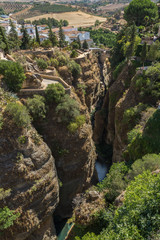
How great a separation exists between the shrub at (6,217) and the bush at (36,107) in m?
9.94

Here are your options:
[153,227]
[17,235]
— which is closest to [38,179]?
[17,235]

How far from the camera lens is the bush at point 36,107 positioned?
20.0 m

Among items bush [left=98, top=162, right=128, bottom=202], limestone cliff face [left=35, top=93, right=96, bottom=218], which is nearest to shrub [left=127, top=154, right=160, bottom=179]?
bush [left=98, top=162, right=128, bottom=202]

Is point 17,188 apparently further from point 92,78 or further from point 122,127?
point 92,78

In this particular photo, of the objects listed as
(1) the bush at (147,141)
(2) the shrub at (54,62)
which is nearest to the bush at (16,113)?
(1) the bush at (147,141)

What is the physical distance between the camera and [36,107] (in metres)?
20.1

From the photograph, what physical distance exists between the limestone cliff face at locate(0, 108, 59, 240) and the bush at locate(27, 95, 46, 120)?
8.31 ft

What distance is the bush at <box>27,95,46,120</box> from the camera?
20.0 metres

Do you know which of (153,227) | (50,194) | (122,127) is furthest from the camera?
(122,127)

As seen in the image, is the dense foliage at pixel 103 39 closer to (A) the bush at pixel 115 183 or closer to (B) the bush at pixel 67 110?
(B) the bush at pixel 67 110

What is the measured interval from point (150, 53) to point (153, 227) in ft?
85.9

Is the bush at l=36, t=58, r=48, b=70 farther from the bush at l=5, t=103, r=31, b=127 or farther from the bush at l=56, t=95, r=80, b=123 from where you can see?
the bush at l=5, t=103, r=31, b=127

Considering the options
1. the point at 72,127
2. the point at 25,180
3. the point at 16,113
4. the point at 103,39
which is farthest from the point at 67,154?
the point at 103,39

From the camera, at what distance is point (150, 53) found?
27.4 m
